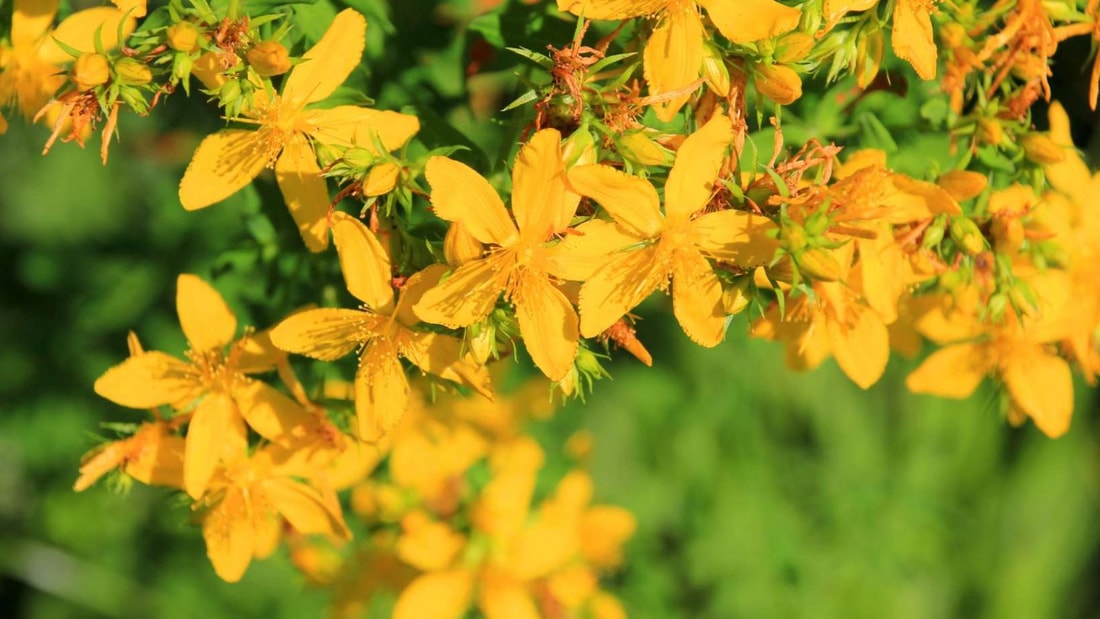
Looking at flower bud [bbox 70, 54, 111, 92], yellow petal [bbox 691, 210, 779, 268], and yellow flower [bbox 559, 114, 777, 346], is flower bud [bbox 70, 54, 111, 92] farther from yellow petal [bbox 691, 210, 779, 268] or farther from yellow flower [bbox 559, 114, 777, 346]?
yellow petal [bbox 691, 210, 779, 268]

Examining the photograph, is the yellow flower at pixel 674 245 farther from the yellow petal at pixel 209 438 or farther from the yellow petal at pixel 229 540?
the yellow petal at pixel 229 540

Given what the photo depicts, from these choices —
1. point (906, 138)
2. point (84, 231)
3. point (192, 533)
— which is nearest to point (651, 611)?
point (192, 533)

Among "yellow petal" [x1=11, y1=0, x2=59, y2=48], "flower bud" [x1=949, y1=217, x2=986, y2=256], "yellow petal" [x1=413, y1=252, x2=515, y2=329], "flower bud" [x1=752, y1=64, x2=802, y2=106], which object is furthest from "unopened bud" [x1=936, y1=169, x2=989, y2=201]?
"yellow petal" [x1=11, y1=0, x2=59, y2=48]

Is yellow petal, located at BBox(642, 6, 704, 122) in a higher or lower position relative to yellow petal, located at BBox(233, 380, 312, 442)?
higher

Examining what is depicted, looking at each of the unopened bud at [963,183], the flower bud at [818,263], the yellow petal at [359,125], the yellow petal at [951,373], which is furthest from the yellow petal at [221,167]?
the yellow petal at [951,373]

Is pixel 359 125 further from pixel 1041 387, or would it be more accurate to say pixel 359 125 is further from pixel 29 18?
pixel 1041 387

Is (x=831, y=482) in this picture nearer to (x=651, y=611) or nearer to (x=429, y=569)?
(x=651, y=611)
